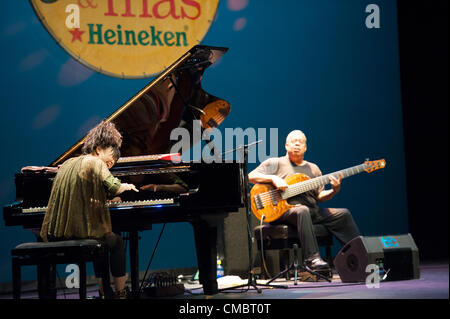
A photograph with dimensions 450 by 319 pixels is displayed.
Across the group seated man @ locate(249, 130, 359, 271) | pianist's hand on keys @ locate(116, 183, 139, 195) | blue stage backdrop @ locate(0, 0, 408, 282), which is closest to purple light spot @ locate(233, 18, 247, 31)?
blue stage backdrop @ locate(0, 0, 408, 282)

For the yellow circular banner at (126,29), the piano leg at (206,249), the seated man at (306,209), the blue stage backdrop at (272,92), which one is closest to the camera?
the piano leg at (206,249)

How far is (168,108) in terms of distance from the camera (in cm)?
438

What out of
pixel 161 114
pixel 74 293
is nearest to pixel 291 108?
pixel 161 114

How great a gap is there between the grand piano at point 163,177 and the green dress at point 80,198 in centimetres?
30

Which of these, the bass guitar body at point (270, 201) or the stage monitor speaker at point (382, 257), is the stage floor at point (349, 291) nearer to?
the stage monitor speaker at point (382, 257)

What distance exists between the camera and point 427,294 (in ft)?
11.5

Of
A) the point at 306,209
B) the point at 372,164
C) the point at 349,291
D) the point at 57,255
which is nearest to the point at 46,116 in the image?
the point at 57,255

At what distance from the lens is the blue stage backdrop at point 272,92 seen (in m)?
5.75

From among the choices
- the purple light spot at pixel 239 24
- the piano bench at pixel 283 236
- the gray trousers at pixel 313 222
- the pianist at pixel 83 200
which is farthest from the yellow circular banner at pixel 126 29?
the pianist at pixel 83 200

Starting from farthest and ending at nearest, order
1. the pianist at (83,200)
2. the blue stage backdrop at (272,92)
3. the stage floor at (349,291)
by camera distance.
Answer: the blue stage backdrop at (272,92) → the stage floor at (349,291) → the pianist at (83,200)

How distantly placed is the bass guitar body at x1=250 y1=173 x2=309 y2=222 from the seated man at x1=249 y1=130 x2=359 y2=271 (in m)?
0.06

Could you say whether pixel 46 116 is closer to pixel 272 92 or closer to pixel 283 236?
pixel 272 92

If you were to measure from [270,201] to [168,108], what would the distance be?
1305 mm

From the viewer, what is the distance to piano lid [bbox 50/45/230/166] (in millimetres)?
4203
